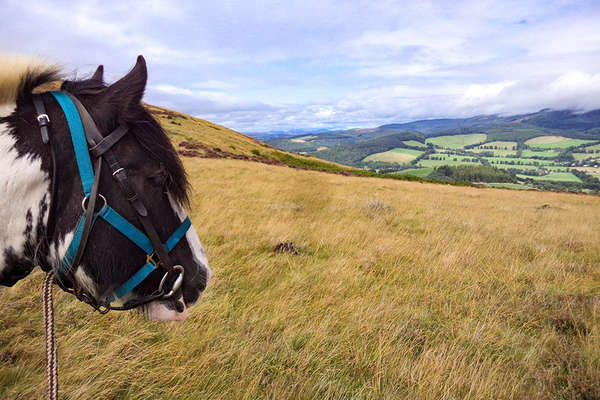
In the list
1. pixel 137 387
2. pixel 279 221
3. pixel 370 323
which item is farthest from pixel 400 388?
pixel 279 221

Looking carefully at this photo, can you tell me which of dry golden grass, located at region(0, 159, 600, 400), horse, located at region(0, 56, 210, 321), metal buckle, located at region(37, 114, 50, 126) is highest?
metal buckle, located at region(37, 114, 50, 126)

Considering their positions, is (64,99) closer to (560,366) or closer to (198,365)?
(198,365)

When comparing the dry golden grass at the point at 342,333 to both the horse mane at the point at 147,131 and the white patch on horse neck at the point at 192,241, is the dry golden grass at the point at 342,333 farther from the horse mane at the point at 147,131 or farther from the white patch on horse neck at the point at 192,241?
the horse mane at the point at 147,131

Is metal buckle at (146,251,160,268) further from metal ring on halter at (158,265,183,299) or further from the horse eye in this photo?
the horse eye

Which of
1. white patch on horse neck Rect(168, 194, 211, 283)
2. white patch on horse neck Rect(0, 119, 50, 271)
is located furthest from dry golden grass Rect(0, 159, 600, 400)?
white patch on horse neck Rect(0, 119, 50, 271)

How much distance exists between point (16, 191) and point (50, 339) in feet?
2.91

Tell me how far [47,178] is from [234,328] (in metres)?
2.27

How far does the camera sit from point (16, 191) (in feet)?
4.50

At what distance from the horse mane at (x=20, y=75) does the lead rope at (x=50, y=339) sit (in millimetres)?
1030

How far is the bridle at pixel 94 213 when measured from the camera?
1.42m

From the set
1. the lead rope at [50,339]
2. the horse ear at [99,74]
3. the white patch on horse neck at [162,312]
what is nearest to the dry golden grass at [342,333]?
the lead rope at [50,339]

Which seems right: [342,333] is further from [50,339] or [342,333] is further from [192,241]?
[50,339]

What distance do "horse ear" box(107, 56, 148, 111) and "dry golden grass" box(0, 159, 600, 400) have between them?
6.86 feet

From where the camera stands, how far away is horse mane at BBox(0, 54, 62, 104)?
139 centimetres
